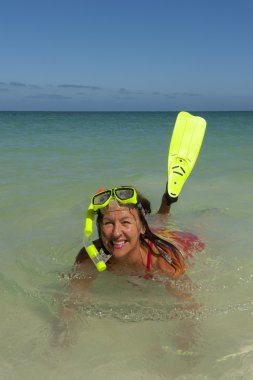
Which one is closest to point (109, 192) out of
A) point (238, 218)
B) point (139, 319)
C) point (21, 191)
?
point (139, 319)

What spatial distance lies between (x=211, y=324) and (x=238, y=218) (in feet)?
8.18

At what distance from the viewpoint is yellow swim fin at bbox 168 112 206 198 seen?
4902 mm

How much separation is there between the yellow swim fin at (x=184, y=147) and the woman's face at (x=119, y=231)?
78.2 inches

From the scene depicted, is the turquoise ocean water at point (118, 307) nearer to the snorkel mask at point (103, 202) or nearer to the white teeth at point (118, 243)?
the snorkel mask at point (103, 202)

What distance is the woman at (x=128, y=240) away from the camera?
283 centimetres

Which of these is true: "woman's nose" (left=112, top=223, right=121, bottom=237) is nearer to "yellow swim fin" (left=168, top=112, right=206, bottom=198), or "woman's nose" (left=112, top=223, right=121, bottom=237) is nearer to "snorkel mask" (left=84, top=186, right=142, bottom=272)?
"snorkel mask" (left=84, top=186, right=142, bottom=272)

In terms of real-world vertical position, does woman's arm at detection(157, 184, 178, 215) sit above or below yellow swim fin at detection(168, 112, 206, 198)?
below

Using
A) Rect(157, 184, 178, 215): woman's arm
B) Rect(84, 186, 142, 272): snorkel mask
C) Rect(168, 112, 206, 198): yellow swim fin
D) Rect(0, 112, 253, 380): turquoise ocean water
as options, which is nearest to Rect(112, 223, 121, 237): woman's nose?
Rect(84, 186, 142, 272): snorkel mask

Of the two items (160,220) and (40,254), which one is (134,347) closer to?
(40,254)

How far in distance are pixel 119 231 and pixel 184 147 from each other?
2555 millimetres

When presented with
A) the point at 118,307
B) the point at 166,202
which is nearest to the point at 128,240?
the point at 118,307

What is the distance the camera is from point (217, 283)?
10.8 ft

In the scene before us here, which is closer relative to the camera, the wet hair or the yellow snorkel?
the yellow snorkel

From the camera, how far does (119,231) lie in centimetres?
279
